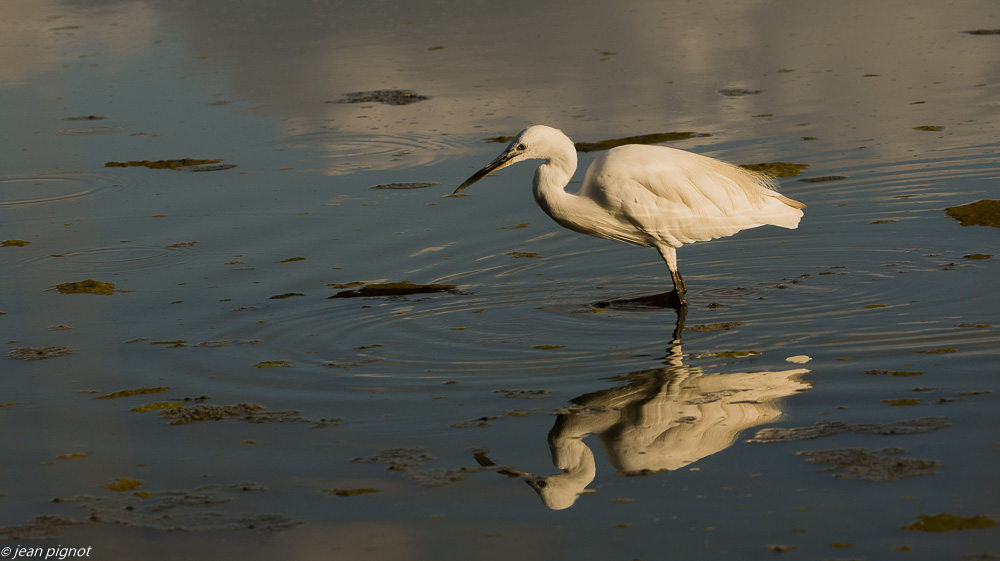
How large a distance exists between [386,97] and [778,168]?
563 centimetres

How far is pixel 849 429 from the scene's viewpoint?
486 cm

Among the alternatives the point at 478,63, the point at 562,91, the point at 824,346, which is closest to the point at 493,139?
the point at 562,91

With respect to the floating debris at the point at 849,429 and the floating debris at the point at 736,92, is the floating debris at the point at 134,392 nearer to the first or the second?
the floating debris at the point at 849,429

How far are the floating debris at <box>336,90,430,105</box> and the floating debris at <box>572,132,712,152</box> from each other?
316 centimetres

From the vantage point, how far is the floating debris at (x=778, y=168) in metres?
10.1

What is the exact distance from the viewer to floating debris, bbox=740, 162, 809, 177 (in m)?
10.1

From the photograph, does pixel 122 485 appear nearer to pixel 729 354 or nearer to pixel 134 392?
pixel 134 392

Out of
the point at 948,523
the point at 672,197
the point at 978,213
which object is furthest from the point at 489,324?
the point at 978,213

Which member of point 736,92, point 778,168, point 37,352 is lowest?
point 37,352

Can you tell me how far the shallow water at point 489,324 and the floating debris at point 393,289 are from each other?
12cm

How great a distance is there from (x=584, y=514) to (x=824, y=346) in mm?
2365

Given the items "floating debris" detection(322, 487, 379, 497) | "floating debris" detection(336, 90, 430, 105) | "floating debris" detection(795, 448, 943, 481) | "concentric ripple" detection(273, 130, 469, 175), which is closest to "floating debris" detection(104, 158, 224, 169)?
"concentric ripple" detection(273, 130, 469, 175)

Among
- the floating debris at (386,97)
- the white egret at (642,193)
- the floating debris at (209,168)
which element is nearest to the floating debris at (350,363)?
the white egret at (642,193)

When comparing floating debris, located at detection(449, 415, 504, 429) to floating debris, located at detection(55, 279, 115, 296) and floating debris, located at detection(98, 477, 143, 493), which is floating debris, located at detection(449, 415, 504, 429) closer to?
floating debris, located at detection(98, 477, 143, 493)
